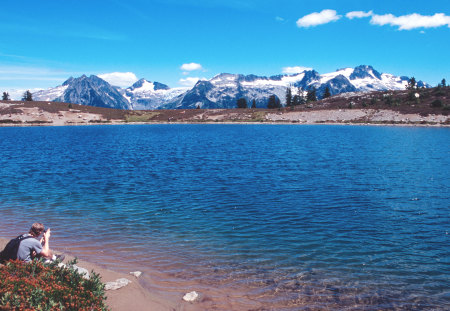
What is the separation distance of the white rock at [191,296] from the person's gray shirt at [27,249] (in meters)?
6.20

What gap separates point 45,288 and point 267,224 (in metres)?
13.6

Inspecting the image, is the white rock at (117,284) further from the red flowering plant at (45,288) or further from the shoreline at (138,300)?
the red flowering plant at (45,288)

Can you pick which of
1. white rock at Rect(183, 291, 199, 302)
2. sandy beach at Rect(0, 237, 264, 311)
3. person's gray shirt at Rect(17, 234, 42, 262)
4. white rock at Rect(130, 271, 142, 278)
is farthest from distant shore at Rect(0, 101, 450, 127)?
person's gray shirt at Rect(17, 234, 42, 262)

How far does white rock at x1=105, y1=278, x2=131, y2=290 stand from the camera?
12.7m

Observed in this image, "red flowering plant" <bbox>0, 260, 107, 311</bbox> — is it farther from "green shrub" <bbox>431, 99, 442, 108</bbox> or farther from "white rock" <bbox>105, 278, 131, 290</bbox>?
"green shrub" <bbox>431, 99, 442, 108</bbox>

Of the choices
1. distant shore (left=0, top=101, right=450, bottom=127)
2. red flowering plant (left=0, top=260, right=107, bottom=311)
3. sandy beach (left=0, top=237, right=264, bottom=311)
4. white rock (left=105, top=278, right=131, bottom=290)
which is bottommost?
sandy beach (left=0, top=237, right=264, bottom=311)

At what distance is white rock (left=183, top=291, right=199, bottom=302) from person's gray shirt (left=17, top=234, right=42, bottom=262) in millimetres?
6201

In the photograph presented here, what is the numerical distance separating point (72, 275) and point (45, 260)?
216cm

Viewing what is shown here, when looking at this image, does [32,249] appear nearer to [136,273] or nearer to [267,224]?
[136,273]

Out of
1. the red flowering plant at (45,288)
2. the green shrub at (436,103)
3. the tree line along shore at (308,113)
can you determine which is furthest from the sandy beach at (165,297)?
the green shrub at (436,103)

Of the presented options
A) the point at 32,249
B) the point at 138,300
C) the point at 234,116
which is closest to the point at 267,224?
the point at 138,300

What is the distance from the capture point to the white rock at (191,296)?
40.0ft

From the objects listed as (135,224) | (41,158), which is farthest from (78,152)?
(135,224)

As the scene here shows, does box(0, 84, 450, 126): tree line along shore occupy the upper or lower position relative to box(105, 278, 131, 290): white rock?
upper
